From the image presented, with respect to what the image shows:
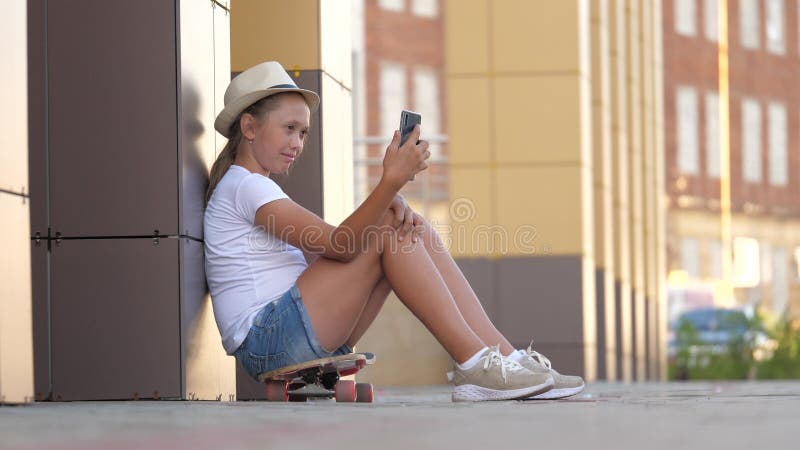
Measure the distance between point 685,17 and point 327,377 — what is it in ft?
130

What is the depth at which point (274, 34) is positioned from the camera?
7.80 meters

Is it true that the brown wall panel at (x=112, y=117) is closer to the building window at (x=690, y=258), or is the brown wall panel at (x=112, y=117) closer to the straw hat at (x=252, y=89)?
the straw hat at (x=252, y=89)

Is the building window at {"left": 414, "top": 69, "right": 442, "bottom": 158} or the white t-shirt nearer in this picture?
the white t-shirt

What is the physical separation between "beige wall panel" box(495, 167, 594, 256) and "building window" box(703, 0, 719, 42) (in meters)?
32.3

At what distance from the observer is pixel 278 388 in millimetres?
5941

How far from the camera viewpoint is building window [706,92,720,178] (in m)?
44.0

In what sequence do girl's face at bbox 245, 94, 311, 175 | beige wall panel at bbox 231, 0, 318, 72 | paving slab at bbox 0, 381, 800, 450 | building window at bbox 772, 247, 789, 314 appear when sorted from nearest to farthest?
paving slab at bbox 0, 381, 800, 450, girl's face at bbox 245, 94, 311, 175, beige wall panel at bbox 231, 0, 318, 72, building window at bbox 772, 247, 789, 314

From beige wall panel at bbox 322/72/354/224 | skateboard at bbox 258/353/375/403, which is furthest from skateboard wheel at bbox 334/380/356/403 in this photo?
beige wall panel at bbox 322/72/354/224

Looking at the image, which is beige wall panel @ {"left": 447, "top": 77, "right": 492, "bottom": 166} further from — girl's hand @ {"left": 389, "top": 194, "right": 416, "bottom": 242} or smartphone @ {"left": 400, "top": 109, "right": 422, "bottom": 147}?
smartphone @ {"left": 400, "top": 109, "right": 422, "bottom": 147}

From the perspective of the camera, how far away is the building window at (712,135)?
43969mm

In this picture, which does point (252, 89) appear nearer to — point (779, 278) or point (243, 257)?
point (243, 257)

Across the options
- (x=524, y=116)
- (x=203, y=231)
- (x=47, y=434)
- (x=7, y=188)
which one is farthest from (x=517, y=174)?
(x=47, y=434)

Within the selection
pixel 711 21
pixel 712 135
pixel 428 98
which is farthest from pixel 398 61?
pixel 711 21

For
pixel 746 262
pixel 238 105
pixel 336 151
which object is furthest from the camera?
pixel 746 262
